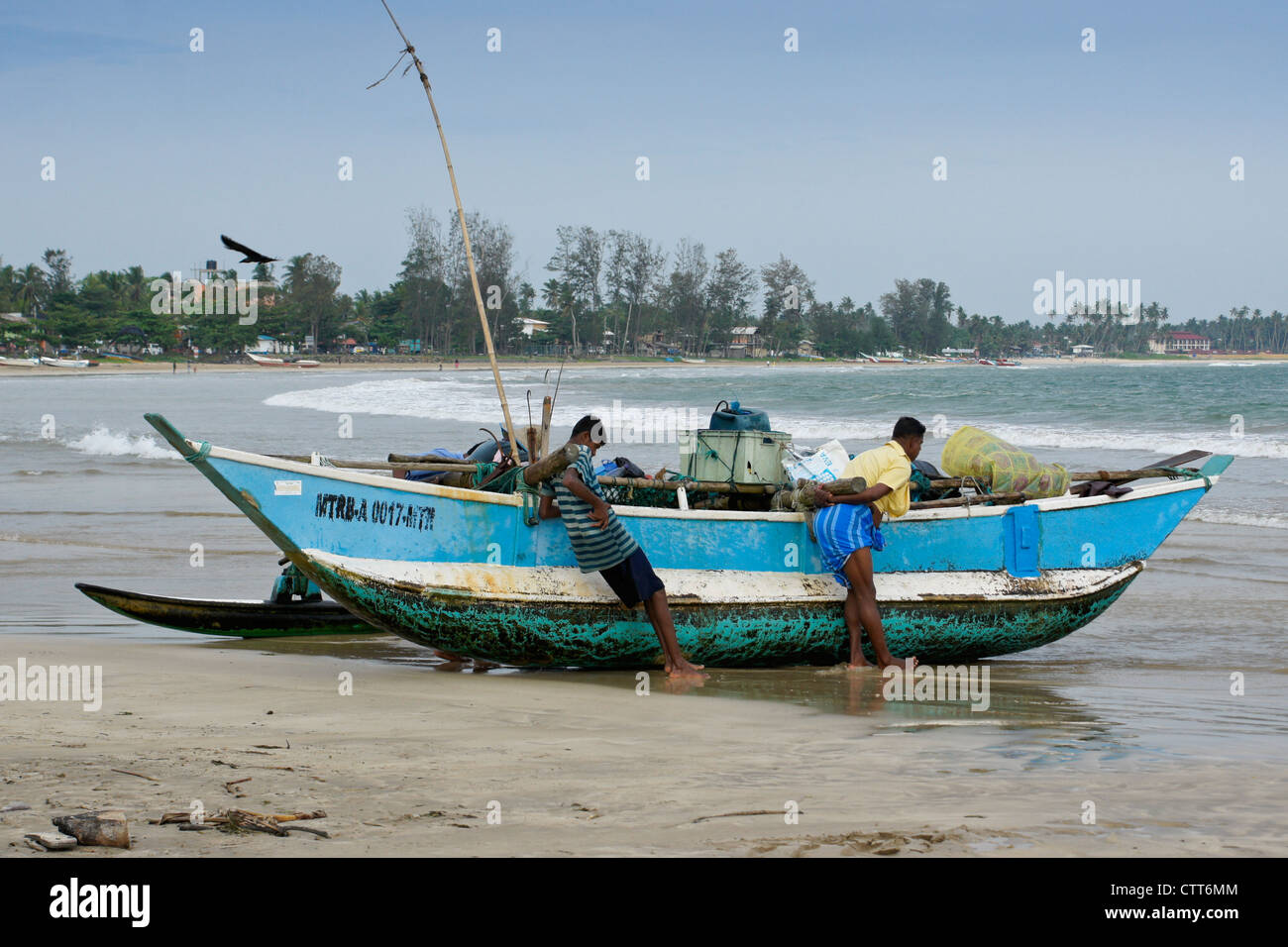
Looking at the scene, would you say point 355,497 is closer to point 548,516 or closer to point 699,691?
point 548,516

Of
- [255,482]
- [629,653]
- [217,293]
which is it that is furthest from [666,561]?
[217,293]

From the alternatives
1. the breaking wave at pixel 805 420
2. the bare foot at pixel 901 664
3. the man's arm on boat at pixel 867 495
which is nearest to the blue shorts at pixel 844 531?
the man's arm on boat at pixel 867 495

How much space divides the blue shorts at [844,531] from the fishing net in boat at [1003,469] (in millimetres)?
1263

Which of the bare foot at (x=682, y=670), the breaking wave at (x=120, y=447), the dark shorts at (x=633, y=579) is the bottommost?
the bare foot at (x=682, y=670)

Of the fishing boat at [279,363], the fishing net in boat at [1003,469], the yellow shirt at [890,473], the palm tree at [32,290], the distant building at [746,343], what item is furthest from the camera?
the distant building at [746,343]

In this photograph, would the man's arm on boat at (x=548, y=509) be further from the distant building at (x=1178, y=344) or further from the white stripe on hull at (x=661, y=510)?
the distant building at (x=1178, y=344)

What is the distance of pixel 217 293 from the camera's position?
83.2 metres

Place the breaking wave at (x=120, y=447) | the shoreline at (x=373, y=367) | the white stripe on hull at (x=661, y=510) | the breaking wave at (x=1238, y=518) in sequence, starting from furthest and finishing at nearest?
the shoreline at (x=373, y=367)
the breaking wave at (x=120, y=447)
the breaking wave at (x=1238, y=518)
the white stripe on hull at (x=661, y=510)

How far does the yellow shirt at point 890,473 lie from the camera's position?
6.71 metres

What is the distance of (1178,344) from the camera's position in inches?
6777

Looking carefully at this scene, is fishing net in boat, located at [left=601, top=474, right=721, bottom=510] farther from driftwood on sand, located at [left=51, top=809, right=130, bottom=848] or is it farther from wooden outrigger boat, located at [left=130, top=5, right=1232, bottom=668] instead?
driftwood on sand, located at [left=51, top=809, right=130, bottom=848]

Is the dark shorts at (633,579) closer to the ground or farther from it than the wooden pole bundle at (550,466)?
closer to the ground

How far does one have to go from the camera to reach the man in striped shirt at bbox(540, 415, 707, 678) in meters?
6.30

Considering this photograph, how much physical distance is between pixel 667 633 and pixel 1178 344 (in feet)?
603
